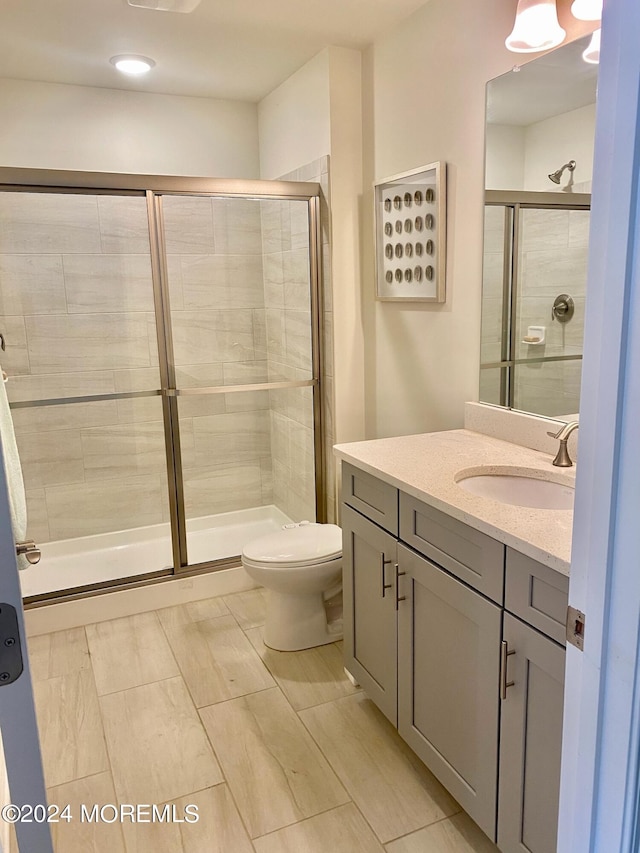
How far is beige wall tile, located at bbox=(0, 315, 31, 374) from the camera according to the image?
3.13 meters

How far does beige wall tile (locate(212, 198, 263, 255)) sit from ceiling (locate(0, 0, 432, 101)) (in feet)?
1.98

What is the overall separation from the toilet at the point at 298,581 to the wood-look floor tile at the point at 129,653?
44 centimetres

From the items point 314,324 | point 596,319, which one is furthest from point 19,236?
point 596,319

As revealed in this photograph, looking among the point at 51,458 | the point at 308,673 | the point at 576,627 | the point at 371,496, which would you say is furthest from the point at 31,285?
the point at 576,627

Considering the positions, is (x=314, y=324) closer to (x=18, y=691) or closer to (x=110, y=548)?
(x=110, y=548)

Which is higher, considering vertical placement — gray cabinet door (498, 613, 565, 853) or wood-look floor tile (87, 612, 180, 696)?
gray cabinet door (498, 613, 565, 853)

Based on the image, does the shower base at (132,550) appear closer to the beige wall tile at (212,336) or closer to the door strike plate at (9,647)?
the beige wall tile at (212,336)

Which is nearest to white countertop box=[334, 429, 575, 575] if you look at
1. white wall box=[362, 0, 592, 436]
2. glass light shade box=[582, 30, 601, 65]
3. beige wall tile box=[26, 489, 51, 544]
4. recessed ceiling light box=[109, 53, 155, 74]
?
white wall box=[362, 0, 592, 436]

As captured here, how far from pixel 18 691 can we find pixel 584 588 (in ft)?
2.42

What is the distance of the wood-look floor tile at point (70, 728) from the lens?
2016 mm

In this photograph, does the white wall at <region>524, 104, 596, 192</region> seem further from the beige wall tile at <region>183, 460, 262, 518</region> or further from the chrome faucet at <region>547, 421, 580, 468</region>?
the beige wall tile at <region>183, 460, 262, 518</region>

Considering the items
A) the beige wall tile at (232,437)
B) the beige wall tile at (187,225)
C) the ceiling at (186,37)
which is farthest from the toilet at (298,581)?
the ceiling at (186,37)

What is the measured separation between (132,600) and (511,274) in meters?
2.15

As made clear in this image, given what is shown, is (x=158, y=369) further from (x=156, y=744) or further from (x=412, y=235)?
(x=156, y=744)
